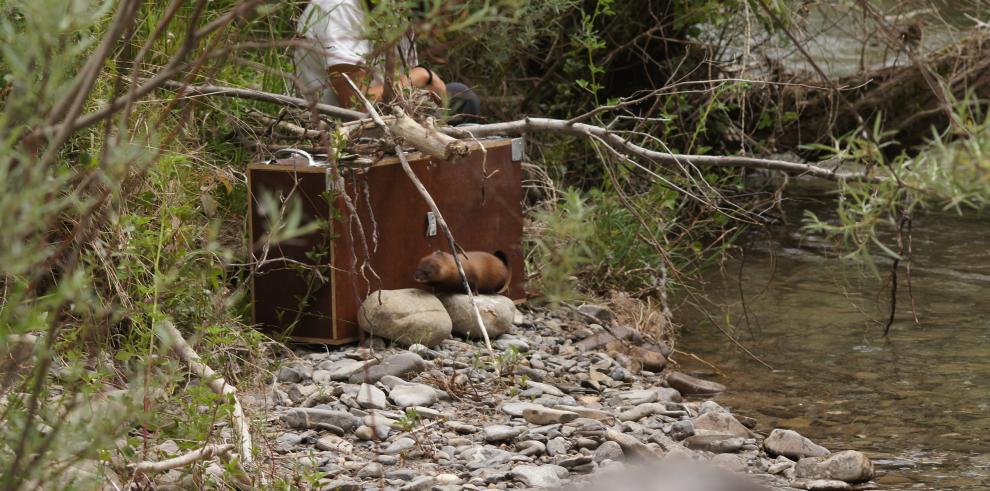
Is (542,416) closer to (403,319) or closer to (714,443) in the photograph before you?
(714,443)

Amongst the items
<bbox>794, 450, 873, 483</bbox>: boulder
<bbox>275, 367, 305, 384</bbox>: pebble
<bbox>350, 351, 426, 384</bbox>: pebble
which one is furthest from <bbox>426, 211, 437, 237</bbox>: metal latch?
<bbox>794, 450, 873, 483</bbox>: boulder

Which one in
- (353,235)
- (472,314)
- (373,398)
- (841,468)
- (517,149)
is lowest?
(841,468)

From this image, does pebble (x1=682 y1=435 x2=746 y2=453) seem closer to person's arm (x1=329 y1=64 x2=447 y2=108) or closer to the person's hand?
person's arm (x1=329 y1=64 x2=447 y2=108)

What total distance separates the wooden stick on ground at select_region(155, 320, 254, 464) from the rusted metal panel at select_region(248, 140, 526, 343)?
0.71 meters

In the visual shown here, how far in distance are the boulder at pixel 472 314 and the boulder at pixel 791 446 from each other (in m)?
1.29

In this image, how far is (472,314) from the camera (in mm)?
5086

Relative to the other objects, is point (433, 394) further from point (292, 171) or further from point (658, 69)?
point (658, 69)

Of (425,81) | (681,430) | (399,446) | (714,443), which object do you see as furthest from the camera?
(425,81)

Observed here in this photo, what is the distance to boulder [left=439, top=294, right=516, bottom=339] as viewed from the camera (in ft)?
16.7

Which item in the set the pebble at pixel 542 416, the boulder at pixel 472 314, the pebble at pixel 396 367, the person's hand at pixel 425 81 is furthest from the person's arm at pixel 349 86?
the pebble at pixel 542 416

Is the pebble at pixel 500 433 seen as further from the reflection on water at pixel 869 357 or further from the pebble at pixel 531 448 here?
the reflection on water at pixel 869 357

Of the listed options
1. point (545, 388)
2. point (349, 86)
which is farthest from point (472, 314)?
point (349, 86)

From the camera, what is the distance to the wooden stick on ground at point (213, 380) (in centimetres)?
319

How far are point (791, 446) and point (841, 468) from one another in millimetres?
251
